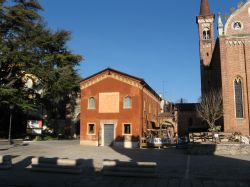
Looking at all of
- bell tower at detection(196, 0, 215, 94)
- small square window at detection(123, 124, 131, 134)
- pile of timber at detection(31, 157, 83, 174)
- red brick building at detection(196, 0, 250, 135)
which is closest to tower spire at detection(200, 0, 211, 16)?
bell tower at detection(196, 0, 215, 94)

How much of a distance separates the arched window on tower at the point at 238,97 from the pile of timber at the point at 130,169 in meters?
25.0

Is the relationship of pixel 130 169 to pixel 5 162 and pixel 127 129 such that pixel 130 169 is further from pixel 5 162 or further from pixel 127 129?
pixel 127 129

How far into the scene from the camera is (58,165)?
49.2ft

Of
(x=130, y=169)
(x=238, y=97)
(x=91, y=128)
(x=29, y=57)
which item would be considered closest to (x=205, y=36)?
(x=238, y=97)

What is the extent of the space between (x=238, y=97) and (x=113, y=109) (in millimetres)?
14412

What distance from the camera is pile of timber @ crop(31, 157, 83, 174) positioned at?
48.5ft

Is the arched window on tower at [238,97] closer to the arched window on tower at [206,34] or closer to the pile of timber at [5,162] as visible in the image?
the pile of timber at [5,162]

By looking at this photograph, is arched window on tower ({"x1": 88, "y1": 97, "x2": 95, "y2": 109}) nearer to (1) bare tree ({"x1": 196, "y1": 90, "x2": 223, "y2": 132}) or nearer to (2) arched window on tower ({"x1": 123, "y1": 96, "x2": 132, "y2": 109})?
(2) arched window on tower ({"x1": 123, "y1": 96, "x2": 132, "y2": 109})

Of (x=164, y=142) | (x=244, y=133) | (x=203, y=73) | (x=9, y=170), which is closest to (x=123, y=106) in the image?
(x=164, y=142)

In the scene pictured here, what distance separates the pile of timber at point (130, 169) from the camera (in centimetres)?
1379

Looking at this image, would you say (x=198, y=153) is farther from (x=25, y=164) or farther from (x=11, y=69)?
(x=11, y=69)

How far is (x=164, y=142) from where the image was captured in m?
35.6

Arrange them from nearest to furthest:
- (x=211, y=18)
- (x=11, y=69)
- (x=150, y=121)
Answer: (x=11, y=69) → (x=150, y=121) → (x=211, y=18)

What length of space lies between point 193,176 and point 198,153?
11.7 meters
